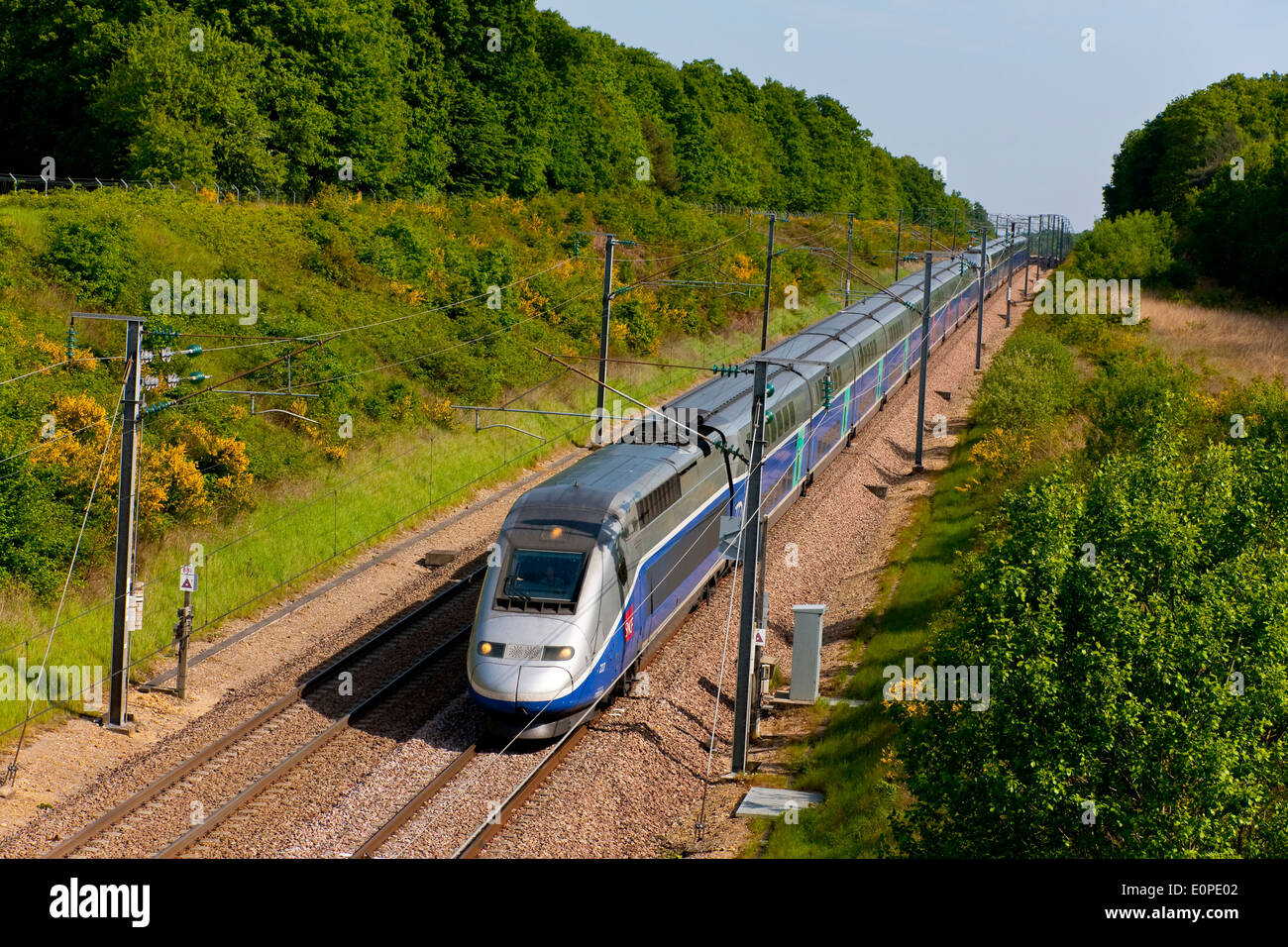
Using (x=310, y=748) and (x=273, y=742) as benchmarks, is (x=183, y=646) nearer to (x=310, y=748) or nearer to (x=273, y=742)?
(x=273, y=742)

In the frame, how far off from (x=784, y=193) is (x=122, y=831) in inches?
3737

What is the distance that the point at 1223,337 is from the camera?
6053cm

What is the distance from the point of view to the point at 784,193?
104 m

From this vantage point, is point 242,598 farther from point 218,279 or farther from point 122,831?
point 218,279

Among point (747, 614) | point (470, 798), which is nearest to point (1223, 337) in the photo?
point (747, 614)

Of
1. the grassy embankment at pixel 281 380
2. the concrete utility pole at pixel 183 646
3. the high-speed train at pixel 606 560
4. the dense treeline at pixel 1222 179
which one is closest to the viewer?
the high-speed train at pixel 606 560

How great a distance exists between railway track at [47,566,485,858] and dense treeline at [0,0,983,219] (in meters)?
25.9

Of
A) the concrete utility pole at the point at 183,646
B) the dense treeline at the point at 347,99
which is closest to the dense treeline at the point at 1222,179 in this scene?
the dense treeline at the point at 347,99

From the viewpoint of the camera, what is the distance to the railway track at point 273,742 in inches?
620

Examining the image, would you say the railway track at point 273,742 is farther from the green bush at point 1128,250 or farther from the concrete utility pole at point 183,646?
the green bush at point 1128,250

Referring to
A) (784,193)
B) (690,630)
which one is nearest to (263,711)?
(690,630)

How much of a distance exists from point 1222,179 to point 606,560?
77.9 m

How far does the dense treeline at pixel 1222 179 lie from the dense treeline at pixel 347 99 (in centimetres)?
3298

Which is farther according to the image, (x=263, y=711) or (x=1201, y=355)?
(x=1201, y=355)
